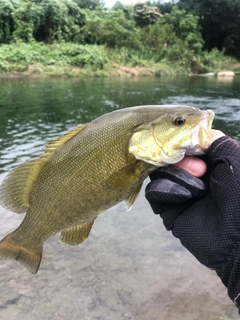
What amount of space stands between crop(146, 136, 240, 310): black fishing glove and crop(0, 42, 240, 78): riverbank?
32255 mm

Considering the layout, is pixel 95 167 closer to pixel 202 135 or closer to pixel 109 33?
pixel 202 135

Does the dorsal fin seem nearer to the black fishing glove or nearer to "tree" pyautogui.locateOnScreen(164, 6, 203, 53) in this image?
the black fishing glove

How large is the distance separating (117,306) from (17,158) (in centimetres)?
597

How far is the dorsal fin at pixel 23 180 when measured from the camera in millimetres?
2439

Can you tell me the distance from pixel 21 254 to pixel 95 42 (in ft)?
142

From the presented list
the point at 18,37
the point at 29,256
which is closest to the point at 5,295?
the point at 29,256

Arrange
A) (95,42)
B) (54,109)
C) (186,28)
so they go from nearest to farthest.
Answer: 1. (54,109)
2. (95,42)
3. (186,28)

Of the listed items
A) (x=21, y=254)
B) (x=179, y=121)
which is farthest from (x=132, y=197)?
(x=21, y=254)

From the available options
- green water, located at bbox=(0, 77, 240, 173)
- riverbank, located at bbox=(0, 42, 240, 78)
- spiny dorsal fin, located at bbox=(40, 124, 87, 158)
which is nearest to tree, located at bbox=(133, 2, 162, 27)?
riverbank, located at bbox=(0, 42, 240, 78)

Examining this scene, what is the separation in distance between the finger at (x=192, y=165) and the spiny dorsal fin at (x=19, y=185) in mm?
994

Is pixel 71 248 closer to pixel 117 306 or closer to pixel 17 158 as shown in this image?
pixel 117 306

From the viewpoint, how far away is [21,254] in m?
2.59

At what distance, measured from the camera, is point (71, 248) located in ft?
16.8

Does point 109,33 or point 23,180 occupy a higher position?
point 109,33
